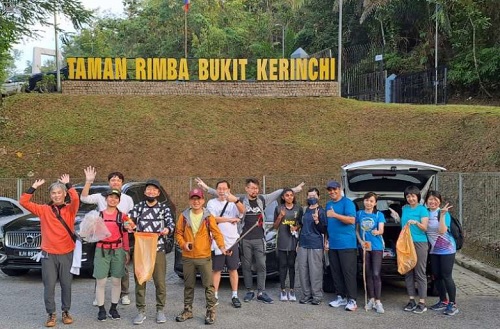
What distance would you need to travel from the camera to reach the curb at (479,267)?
8.84 meters

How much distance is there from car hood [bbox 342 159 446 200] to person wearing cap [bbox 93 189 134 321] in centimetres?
387

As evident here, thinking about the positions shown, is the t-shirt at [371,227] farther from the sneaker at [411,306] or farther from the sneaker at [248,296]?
the sneaker at [248,296]

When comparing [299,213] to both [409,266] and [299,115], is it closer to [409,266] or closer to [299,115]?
[409,266]

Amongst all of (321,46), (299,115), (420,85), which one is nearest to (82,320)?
(299,115)

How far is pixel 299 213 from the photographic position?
7598mm

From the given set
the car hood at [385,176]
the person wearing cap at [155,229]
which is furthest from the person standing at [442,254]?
the person wearing cap at [155,229]

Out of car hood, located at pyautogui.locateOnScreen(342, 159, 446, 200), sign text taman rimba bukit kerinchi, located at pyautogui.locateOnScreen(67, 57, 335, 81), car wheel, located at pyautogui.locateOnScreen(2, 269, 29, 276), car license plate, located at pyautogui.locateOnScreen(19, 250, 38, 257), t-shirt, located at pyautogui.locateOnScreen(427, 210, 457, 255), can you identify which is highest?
sign text taman rimba bukit kerinchi, located at pyautogui.locateOnScreen(67, 57, 335, 81)

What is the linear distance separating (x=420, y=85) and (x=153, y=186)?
893 inches

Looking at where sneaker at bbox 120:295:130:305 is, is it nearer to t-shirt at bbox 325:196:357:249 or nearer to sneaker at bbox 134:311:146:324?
sneaker at bbox 134:311:146:324

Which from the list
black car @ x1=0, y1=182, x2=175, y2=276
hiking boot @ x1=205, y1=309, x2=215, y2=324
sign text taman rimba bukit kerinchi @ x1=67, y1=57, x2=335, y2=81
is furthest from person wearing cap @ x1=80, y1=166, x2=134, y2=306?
sign text taman rimba bukit kerinchi @ x1=67, y1=57, x2=335, y2=81

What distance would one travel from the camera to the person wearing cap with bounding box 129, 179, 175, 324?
20.9ft

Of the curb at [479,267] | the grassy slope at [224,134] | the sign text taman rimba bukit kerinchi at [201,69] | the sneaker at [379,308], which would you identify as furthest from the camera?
the sign text taman rimba bukit kerinchi at [201,69]

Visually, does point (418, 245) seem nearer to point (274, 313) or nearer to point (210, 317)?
point (274, 313)

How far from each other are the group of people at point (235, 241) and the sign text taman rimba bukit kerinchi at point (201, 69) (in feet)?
59.9
